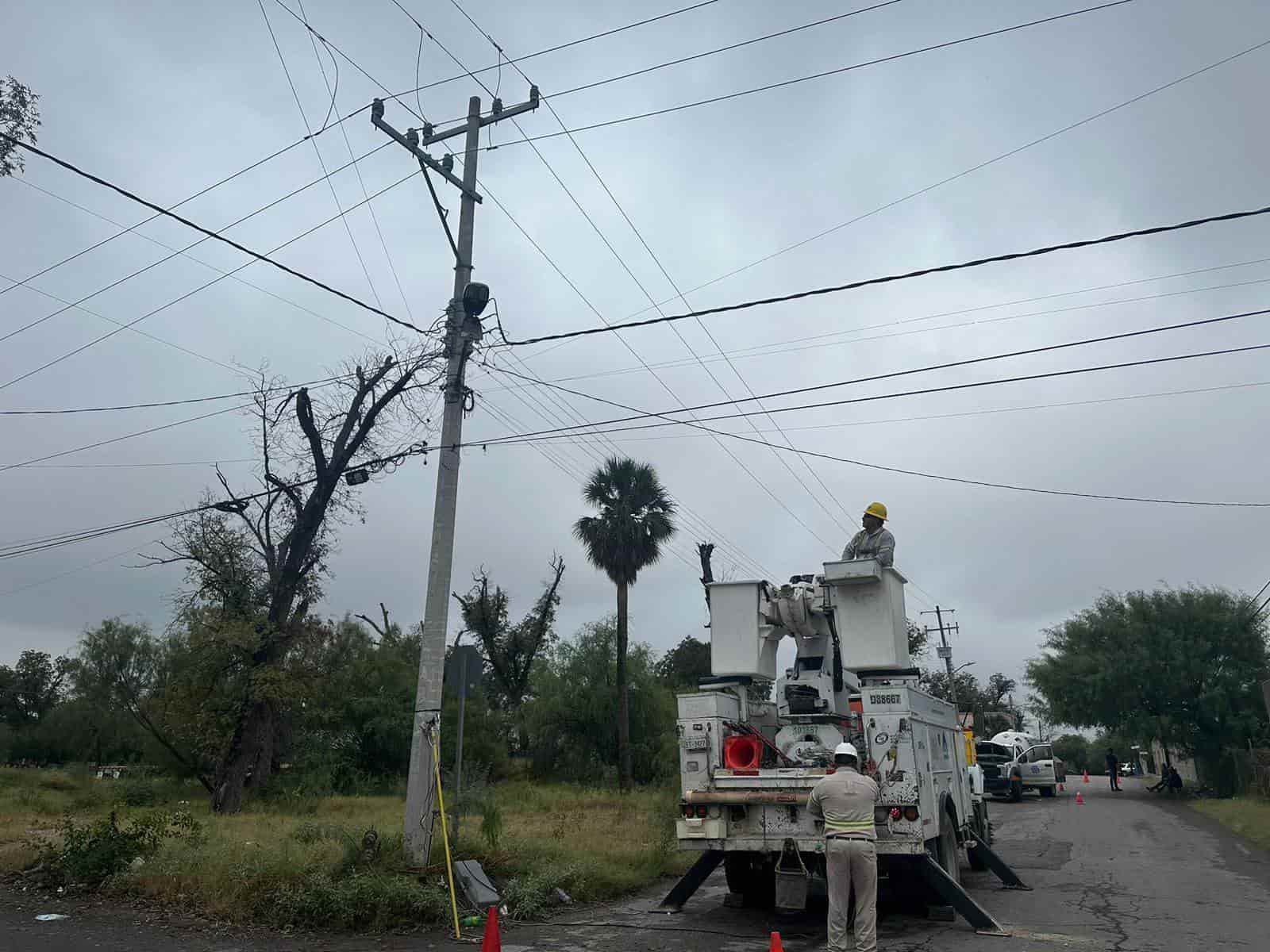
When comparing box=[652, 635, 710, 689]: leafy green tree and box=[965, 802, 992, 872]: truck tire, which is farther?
box=[652, 635, 710, 689]: leafy green tree

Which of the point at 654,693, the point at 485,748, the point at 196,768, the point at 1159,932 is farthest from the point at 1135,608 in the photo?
the point at 196,768

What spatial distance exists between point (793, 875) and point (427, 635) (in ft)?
16.4

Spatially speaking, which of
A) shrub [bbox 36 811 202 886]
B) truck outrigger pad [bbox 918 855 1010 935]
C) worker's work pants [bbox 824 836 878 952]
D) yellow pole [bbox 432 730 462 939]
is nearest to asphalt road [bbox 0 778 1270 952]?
truck outrigger pad [bbox 918 855 1010 935]

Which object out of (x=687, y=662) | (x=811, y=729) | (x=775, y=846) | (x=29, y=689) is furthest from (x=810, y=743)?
(x=29, y=689)

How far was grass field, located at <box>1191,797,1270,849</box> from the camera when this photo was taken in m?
18.2

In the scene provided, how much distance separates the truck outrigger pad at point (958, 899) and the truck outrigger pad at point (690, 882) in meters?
2.04

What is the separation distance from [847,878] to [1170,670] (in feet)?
91.5

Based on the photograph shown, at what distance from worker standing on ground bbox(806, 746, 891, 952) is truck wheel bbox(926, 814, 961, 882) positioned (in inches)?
76.4

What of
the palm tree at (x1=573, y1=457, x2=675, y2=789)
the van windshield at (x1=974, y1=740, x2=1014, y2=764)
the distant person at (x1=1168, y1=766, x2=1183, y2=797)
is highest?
the palm tree at (x1=573, y1=457, x2=675, y2=789)

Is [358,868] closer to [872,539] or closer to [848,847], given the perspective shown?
[848,847]

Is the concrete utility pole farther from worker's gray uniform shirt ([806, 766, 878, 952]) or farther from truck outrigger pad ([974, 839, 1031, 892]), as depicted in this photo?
truck outrigger pad ([974, 839, 1031, 892])

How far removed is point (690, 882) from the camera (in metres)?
9.84

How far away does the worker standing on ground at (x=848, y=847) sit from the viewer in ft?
24.3

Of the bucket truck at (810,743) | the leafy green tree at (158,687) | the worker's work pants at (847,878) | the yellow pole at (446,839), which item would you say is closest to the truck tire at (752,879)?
the bucket truck at (810,743)
